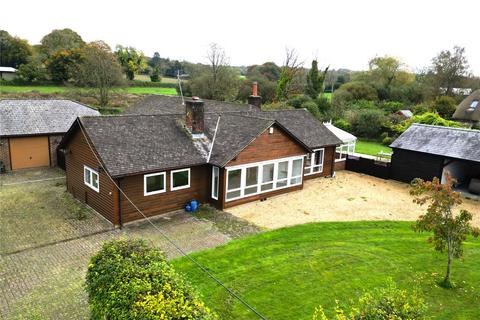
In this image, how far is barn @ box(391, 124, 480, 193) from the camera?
72.5ft

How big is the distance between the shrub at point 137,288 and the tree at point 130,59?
203 feet

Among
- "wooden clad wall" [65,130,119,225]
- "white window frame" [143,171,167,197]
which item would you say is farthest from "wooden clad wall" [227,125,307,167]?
"wooden clad wall" [65,130,119,225]

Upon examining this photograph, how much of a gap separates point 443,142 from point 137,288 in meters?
22.3

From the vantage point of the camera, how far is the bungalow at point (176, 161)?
15.9 meters

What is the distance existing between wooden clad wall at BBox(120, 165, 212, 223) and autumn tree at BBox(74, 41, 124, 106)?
103 feet

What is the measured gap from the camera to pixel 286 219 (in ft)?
56.5

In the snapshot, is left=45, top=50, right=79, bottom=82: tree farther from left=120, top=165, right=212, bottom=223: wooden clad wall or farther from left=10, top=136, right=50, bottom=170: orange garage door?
left=120, top=165, right=212, bottom=223: wooden clad wall

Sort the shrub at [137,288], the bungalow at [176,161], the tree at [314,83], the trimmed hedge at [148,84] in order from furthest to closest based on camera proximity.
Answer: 1. the trimmed hedge at [148,84]
2. the tree at [314,83]
3. the bungalow at [176,161]
4. the shrub at [137,288]

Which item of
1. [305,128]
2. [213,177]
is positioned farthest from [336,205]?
[305,128]

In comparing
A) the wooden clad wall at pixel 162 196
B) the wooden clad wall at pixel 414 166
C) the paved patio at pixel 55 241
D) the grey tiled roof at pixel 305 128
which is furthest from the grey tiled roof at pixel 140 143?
the wooden clad wall at pixel 414 166

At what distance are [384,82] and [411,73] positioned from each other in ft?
48.8

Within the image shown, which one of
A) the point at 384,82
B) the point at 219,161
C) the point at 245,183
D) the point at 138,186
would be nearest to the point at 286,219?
the point at 245,183

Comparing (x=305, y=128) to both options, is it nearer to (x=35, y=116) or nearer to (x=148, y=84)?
(x=35, y=116)

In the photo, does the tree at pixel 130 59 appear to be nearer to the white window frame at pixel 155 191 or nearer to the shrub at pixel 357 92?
the shrub at pixel 357 92
